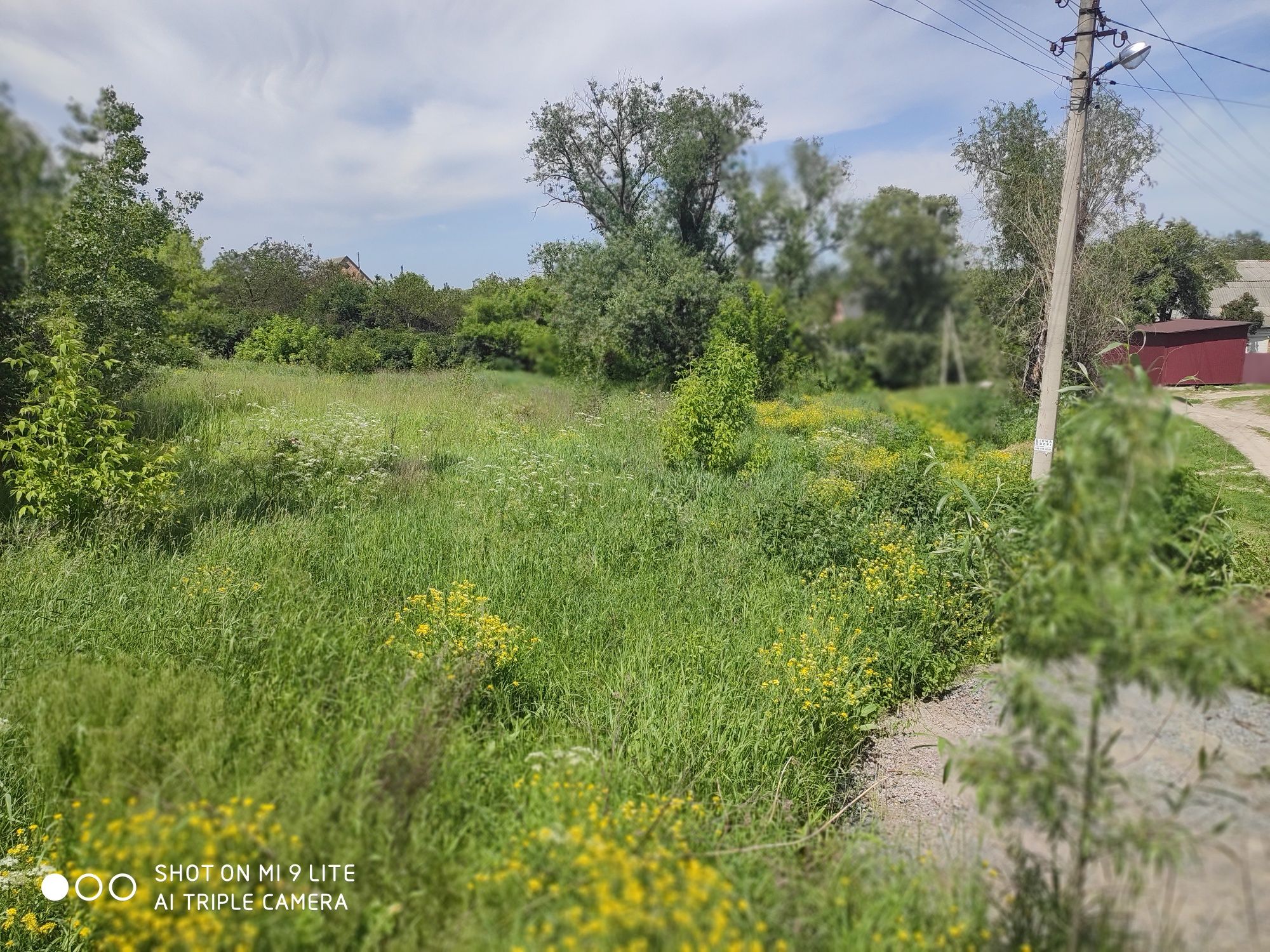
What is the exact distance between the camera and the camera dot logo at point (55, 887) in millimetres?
2986

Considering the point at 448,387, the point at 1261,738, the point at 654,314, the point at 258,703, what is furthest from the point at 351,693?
the point at 448,387

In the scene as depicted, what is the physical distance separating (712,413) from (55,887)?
711 cm

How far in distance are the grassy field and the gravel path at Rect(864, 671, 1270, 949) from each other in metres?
0.24

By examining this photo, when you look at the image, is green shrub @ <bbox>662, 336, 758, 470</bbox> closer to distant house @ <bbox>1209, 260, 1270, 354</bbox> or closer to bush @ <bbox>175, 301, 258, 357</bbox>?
bush @ <bbox>175, 301, 258, 357</bbox>

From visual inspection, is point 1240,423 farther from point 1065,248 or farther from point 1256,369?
point 1065,248

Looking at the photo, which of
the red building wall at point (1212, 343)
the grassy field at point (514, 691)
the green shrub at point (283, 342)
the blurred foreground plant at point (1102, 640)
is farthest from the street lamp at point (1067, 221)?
the green shrub at point (283, 342)

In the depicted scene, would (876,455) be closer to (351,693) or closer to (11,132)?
(351,693)

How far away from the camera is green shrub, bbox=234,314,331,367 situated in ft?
77.4

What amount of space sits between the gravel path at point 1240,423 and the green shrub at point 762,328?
7.04m

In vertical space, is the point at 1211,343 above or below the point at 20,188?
above

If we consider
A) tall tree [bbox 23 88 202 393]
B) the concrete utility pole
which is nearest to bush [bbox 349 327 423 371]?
tall tree [bbox 23 88 202 393]

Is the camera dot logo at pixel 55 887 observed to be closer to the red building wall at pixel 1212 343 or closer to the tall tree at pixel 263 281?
the red building wall at pixel 1212 343

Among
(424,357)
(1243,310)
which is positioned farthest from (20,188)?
Result: (1243,310)

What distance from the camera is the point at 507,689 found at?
4.07 metres
